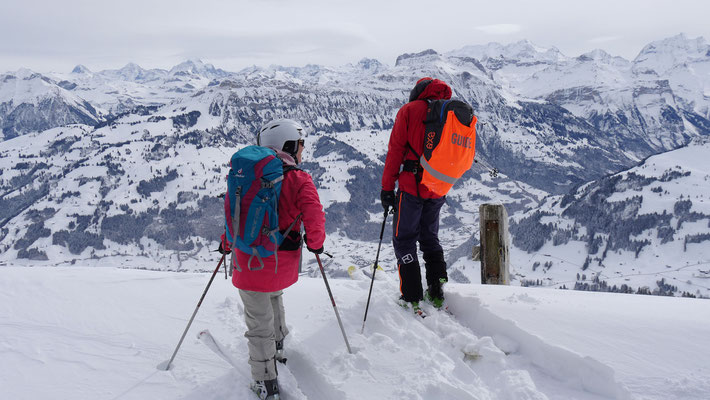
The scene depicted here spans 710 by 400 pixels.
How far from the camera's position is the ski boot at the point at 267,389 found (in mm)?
4273

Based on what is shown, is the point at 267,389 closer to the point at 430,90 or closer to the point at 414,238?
the point at 414,238

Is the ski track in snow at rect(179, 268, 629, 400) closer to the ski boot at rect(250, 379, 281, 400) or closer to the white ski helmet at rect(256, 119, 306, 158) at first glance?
the ski boot at rect(250, 379, 281, 400)

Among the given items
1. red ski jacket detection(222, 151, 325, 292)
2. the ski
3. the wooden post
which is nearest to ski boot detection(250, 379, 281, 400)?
the ski

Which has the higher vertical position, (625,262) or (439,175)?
(439,175)

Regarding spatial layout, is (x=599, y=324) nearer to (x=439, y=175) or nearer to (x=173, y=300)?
(x=439, y=175)

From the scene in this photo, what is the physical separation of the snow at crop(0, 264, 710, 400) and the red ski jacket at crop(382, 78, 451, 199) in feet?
5.77

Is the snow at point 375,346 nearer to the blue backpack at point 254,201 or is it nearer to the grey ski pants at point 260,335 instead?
the grey ski pants at point 260,335

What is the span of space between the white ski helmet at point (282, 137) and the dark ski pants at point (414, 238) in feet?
6.12

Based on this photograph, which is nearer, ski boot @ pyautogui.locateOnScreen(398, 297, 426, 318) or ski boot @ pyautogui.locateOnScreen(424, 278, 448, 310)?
ski boot @ pyautogui.locateOnScreen(398, 297, 426, 318)

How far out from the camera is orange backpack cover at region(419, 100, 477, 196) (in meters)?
5.41

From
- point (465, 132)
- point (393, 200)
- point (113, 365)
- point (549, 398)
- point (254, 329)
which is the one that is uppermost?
point (465, 132)

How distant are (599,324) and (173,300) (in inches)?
239

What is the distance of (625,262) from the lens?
172 metres

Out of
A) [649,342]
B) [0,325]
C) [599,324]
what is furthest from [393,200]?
[0,325]
